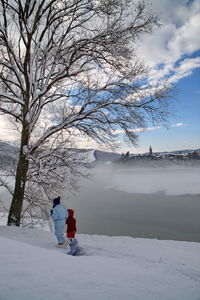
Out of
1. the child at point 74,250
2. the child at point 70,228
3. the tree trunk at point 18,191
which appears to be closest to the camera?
the child at point 74,250

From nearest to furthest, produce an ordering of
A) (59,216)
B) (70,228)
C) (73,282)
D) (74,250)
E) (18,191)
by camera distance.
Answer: (73,282) → (74,250) → (70,228) → (59,216) → (18,191)

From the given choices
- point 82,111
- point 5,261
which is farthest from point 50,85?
point 5,261

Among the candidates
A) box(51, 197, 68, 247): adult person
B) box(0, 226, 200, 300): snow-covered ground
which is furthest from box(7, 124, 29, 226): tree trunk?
box(0, 226, 200, 300): snow-covered ground

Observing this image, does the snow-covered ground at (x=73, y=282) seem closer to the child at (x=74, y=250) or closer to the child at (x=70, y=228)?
the child at (x=74, y=250)

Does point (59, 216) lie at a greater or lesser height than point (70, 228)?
greater

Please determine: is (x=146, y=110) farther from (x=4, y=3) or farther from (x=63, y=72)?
(x=4, y=3)

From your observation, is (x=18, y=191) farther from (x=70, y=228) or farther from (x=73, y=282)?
(x=73, y=282)

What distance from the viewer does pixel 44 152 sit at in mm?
10008

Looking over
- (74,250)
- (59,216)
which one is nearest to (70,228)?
(59,216)

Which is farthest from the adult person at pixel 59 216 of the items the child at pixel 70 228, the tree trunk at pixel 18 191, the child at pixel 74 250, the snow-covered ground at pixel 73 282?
the tree trunk at pixel 18 191

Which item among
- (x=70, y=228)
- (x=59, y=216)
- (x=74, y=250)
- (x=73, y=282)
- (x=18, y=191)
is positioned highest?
(x=73, y=282)

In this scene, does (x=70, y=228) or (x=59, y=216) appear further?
(x=59, y=216)

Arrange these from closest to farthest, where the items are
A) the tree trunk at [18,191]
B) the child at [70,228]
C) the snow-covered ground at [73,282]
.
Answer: the snow-covered ground at [73,282]
the child at [70,228]
the tree trunk at [18,191]

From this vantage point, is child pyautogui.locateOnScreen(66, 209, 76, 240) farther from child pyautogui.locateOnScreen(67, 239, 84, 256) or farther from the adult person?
child pyautogui.locateOnScreen(67, 239, 84, 256)
